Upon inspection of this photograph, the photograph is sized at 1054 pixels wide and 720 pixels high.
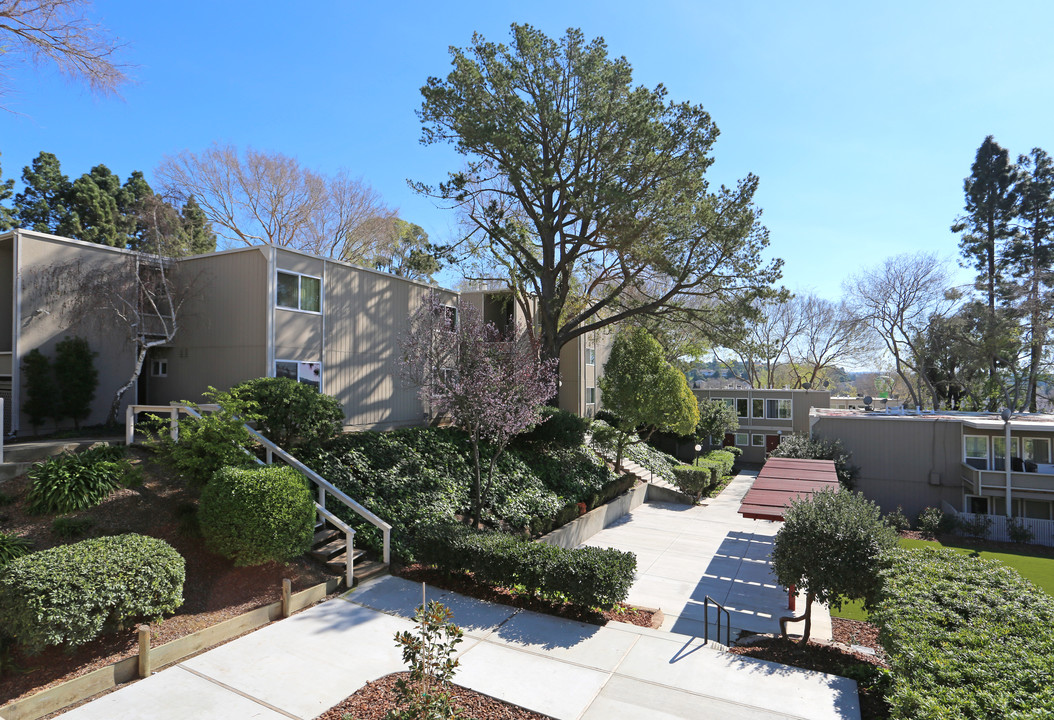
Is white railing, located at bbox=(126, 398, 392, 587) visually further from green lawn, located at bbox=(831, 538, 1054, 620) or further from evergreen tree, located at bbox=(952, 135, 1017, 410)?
evergreen tree, located at bbox=(952, 135, 1017, 410)

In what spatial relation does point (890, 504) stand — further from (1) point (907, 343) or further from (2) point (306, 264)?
(2) point (306, 264)

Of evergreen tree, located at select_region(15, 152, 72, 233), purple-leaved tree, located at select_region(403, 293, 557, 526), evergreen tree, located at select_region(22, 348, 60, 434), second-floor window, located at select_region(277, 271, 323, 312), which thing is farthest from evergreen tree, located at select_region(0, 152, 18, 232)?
purple-leaved tree, located at select_region(403, 293, 557, 526)

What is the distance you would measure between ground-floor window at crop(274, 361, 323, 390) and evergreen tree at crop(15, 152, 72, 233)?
79.1 ft

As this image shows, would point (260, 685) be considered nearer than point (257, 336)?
Yes

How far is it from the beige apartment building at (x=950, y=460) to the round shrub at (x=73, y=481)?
83.2ft

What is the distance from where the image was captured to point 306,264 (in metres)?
14.0

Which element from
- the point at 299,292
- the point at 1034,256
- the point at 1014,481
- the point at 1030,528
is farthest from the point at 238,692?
the point at 1034,256

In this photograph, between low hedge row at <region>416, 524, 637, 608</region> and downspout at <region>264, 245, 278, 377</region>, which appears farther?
downspout at <region>264, 245, 278, 377</region>

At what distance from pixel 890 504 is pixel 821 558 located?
19274 millimetres

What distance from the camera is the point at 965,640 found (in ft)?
16.6

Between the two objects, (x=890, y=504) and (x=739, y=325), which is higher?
(x=739, y=325)

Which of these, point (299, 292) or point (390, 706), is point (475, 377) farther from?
point (390, 706)

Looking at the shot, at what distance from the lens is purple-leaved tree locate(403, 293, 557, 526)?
10.8 meters

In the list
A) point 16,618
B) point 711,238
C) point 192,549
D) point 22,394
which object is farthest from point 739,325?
point 22,394
